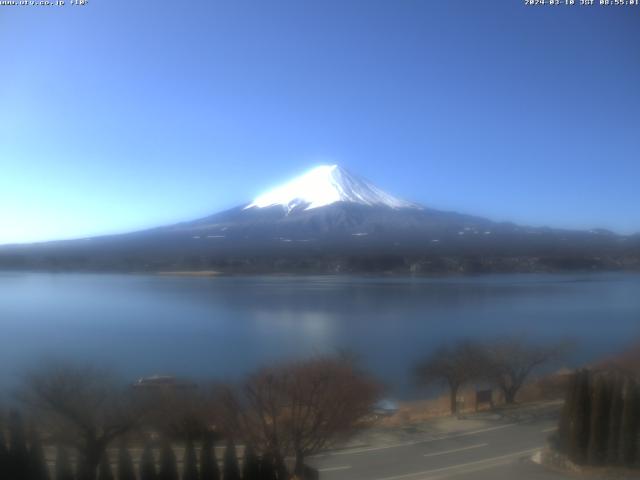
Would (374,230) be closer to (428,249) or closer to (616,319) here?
(428,249)

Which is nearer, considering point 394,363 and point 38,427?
point 38,427

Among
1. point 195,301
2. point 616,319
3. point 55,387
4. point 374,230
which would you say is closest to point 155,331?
point 195,301

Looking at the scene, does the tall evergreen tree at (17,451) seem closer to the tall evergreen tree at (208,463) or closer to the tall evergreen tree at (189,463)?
the tall evergreen tree at (189,463)

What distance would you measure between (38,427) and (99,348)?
5.38 ft

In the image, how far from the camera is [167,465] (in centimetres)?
311

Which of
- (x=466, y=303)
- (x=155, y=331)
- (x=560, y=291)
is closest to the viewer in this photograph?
(x=155, y=331)

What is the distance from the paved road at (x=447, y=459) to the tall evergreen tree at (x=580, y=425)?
21 centimetres

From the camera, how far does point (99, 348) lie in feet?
15.9

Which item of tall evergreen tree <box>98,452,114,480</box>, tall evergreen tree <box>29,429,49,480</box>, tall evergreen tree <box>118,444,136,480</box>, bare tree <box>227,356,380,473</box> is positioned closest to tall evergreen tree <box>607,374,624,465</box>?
bare tree <box>227,356,380,473</box>

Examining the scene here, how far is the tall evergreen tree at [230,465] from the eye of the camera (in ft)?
10.4

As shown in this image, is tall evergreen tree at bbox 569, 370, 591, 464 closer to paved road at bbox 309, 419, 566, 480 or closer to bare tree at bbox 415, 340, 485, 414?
paved road at bbox 309, 419, 566, 480

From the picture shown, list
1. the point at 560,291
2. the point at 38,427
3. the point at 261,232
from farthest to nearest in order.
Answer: the point at 560,291 → the point at 261,232 → the point at 38,427

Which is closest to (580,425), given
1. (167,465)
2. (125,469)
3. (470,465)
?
(470,465)

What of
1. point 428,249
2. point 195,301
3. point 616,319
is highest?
point 428,249
